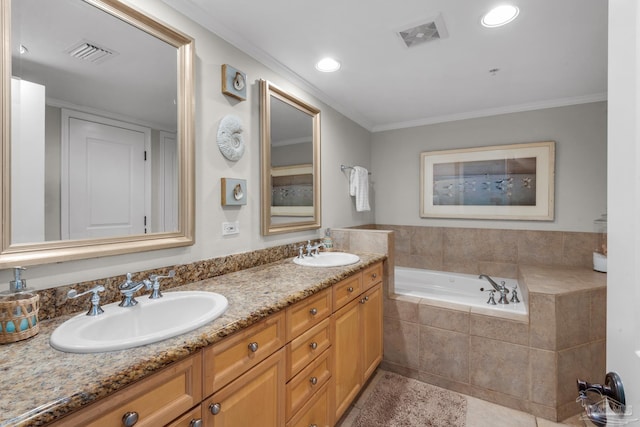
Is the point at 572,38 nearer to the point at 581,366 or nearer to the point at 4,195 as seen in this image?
the point at 581,366

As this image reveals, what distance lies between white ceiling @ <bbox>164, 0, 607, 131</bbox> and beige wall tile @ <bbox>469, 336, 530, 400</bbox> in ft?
6.48

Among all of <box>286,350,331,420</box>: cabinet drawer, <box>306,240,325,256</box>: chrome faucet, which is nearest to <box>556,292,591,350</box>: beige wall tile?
<box>286,350,331,420</box>: cabinet drawer

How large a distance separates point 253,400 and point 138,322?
0.53 metres

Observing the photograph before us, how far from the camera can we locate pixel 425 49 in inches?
75.4

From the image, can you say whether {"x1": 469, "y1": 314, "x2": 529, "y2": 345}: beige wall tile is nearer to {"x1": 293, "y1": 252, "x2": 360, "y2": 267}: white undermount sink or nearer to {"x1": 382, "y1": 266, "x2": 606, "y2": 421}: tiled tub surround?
{"x1": 382, "y1": 266, "x2": 606, "y2": 421}: tiled tub surround

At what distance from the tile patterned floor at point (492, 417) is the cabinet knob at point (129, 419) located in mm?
1458

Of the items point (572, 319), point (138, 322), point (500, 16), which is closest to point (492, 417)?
point (572, 319)

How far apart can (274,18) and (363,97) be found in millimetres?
1314

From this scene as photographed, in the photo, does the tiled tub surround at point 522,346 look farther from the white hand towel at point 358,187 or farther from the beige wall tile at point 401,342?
the white hand towel at point 358,187

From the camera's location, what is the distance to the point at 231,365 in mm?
1001

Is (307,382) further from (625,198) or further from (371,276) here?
(625,198)

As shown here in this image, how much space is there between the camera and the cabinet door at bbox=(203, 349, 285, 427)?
3.10ft

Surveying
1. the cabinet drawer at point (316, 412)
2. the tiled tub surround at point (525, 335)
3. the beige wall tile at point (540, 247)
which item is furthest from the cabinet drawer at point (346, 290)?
the beige wall tile at point (540, 247)

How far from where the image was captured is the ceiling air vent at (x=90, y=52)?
1.13 m
